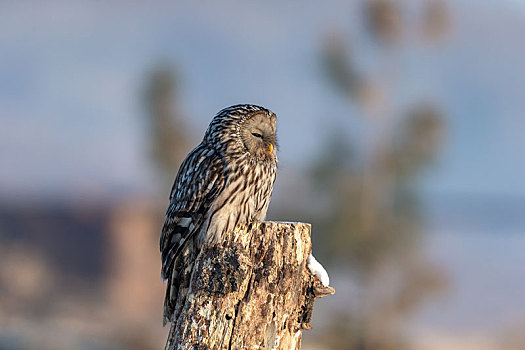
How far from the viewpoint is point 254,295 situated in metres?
3.53

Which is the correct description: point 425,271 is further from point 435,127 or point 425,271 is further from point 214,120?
point 214,120

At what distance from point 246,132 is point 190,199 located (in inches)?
23.6

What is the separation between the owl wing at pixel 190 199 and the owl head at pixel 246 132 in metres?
0.12

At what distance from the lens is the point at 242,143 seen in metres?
4.39

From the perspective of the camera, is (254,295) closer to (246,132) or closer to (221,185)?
(221,185)

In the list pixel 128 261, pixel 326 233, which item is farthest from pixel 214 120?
pixel 128 261

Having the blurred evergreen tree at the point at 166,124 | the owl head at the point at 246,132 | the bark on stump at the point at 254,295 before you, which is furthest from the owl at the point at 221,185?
the blurred evergreen tree at the point at 166,124

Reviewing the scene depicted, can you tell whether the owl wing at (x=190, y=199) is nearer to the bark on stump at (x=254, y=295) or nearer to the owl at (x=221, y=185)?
the owl at (x=221, y=185)

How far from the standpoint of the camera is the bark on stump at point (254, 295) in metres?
3.51

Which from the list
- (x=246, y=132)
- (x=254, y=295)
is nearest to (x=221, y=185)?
(x=246, y=132)

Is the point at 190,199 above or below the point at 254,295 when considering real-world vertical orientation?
above

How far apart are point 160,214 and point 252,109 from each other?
6.54m

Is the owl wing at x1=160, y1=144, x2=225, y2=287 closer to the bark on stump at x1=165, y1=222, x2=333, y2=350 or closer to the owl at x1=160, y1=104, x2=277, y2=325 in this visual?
the owl at x1=160, y1=104, x2=277, y2=325

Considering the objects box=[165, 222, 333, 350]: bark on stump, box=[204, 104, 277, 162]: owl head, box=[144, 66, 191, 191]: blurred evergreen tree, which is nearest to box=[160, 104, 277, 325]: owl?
box=[204, 104, 277, 162]: owl head
